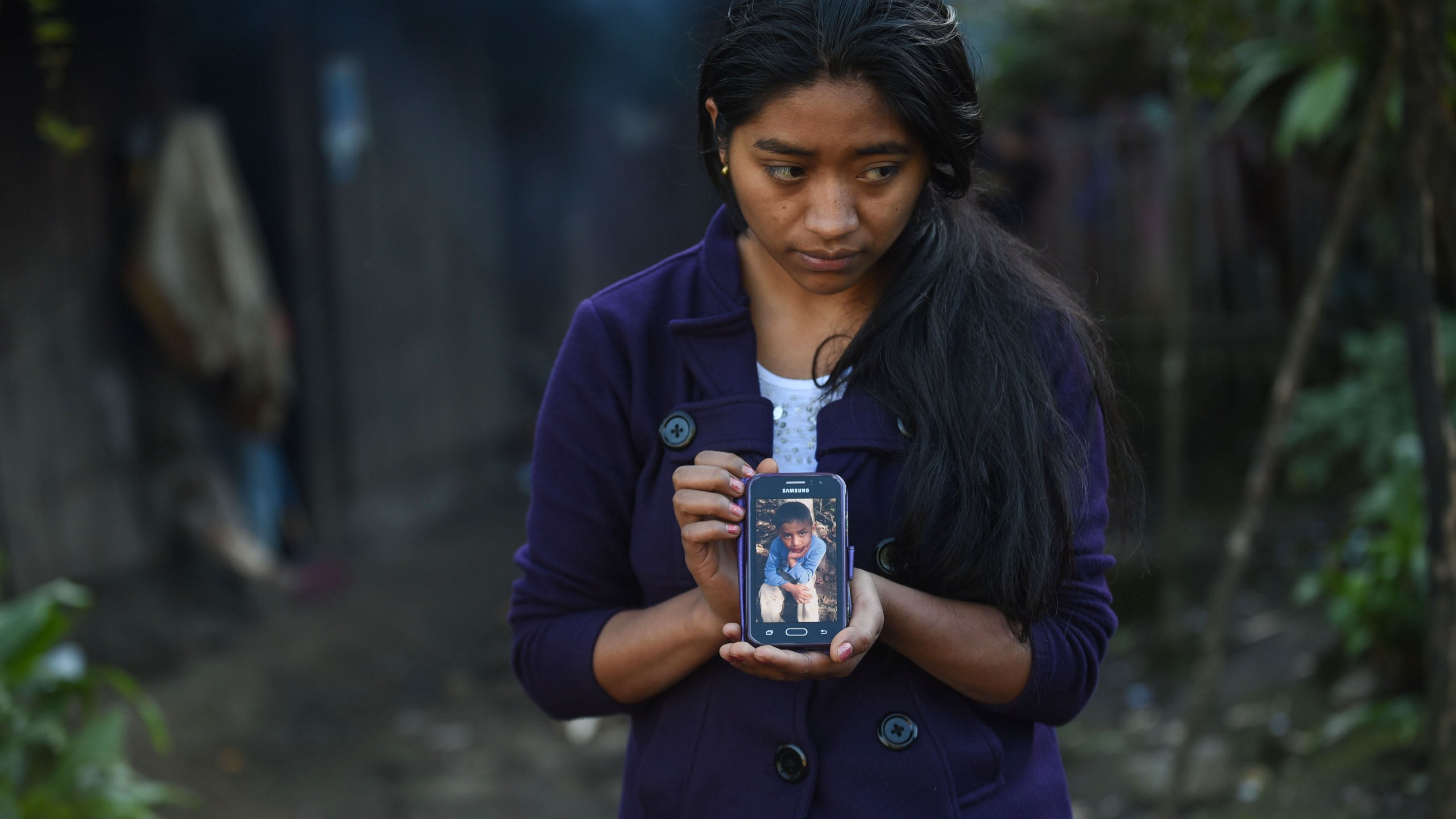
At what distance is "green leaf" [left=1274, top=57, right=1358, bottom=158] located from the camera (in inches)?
200

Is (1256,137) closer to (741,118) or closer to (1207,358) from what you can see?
(1207,358)

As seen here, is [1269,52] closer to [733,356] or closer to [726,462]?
[733,356]

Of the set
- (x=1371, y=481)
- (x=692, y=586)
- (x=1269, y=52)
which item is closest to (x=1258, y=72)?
(x=1269, y=52)

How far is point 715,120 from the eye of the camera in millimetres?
1597

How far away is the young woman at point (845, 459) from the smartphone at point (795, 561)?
0.09ft

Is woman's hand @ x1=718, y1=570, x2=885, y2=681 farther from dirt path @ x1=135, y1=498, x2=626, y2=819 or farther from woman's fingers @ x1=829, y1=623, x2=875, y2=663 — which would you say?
dirt path @ x1=135, y1=498, x2=626, y2=819

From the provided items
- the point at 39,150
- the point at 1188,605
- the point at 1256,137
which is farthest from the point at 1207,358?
the point at 39,150

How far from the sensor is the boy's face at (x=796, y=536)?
140cm

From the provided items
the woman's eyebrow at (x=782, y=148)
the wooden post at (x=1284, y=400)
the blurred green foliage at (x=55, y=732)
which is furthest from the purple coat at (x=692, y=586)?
the blurred green foliage at (x=55, y=732)

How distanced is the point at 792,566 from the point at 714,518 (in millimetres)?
100

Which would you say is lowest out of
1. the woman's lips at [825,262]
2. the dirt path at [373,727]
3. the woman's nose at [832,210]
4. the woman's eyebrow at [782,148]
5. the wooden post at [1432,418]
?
the dirt path at [373,727]

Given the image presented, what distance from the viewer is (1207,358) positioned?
8.22 meters

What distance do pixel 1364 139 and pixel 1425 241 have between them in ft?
1.89

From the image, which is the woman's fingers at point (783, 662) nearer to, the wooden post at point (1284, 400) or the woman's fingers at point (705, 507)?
the woman's fingers at point (705, 507)
